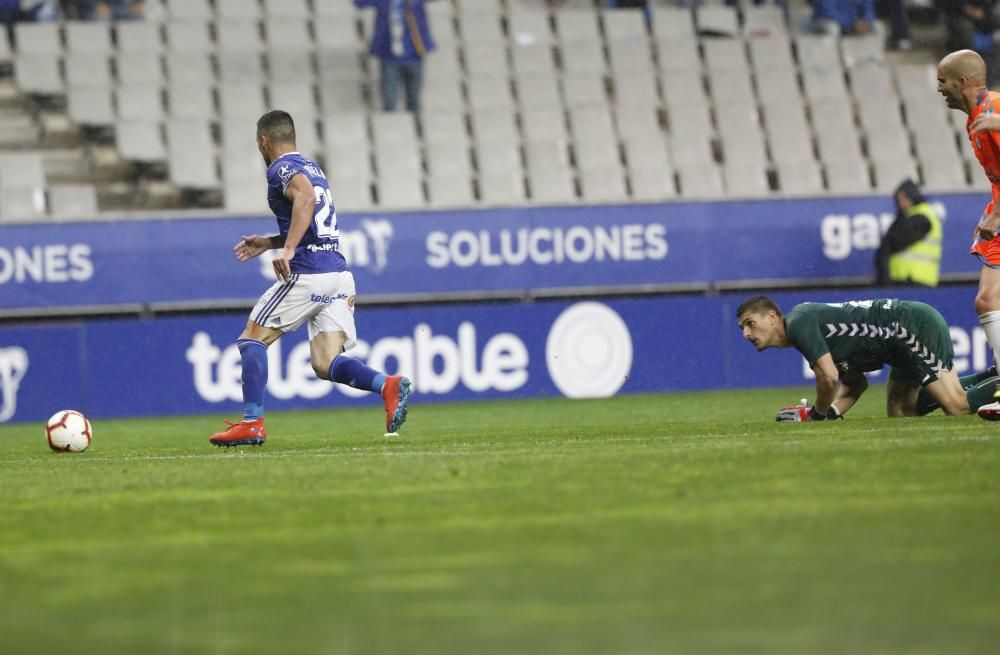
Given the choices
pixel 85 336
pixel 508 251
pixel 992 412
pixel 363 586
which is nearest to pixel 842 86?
pixel 508 251

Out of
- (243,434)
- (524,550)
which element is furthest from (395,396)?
(524,550)

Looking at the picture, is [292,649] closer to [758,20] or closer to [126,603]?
[126,603]

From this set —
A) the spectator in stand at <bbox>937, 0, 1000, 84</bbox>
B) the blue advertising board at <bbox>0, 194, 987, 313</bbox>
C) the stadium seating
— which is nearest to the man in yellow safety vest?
the blue advertising board at <bbox>0, 194, 987, 313</bbox>

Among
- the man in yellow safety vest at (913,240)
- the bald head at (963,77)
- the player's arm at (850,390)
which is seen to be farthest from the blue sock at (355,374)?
the man in yellow safety vest at (913,240)

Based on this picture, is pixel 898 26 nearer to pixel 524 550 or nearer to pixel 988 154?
pixel 988 154

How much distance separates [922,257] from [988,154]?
8.75 metres

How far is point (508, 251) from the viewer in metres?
18.5

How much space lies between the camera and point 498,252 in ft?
60.6

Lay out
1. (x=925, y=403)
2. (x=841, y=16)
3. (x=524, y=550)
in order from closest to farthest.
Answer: (x=524, y=550)
(x=925, y=403)
(x=841, y=16)

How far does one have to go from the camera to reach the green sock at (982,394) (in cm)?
1106

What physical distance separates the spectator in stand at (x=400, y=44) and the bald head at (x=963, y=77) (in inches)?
395

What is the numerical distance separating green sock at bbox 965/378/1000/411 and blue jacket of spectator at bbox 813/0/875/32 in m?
11.7

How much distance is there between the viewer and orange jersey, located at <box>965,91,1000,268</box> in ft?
32.4

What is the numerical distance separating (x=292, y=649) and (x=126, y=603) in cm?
86
